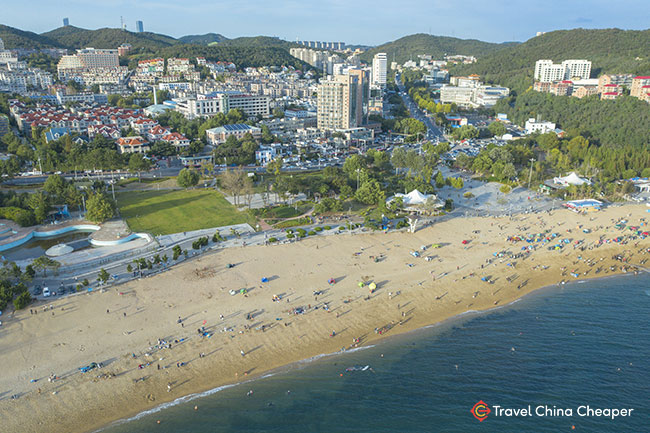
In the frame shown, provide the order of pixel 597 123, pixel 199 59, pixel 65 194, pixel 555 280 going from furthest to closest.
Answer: pixel 199 59 → pixel 597 123 → pixel 65 194 → pixel 555 280

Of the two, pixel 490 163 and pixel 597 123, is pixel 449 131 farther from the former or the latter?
pixel 490 163

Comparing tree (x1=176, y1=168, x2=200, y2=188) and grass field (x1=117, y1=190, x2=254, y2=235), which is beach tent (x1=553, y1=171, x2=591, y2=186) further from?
tree (x1=176, y1=168, x2=200, y2=188)

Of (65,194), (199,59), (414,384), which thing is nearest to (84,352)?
(414,384)

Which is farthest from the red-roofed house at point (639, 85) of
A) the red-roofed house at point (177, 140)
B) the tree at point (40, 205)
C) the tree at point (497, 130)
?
the tree at point (40, 205)

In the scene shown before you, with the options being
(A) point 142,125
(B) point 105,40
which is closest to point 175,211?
(A) point 142,125

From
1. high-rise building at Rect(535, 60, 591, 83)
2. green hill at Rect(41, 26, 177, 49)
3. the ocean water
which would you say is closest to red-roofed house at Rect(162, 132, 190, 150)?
the ocean water

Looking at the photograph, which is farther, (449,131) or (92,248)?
(449,131)
